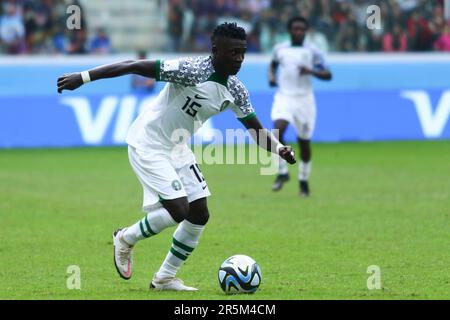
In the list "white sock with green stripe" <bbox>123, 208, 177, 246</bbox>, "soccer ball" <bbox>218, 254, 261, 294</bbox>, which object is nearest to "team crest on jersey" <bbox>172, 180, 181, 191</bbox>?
"white sock with green stripe" <bbox>123, 208, 177, 246</bbox>

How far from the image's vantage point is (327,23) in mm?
28500

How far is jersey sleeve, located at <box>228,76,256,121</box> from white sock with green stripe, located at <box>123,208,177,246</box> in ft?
3.93

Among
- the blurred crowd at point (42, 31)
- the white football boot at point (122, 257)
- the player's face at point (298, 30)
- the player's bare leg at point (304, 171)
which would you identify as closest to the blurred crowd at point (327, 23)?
the blurred crowd at point (42, 31)

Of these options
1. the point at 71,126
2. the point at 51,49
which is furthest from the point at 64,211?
the point at 51,49

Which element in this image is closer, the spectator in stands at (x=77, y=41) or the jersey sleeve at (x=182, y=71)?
the jersey sleeve at (x=182, y=71)

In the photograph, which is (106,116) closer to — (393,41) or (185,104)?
(393,41)

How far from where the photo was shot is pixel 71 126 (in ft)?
81.1

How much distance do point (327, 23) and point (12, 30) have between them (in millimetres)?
8507

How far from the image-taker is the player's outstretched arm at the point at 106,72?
28.7 ft

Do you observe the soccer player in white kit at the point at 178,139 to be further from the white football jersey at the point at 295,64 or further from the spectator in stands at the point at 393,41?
the spectator in stands at the point at 393,41

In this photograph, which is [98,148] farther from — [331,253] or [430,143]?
[331,253]

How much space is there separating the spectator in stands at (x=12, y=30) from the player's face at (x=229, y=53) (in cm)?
1824

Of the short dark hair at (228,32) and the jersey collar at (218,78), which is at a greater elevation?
the short dark hair at (228,32)

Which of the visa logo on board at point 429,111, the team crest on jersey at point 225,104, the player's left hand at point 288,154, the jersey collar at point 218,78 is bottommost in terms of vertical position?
the visa logo on board at point 429,111
